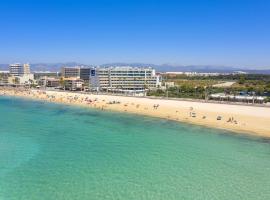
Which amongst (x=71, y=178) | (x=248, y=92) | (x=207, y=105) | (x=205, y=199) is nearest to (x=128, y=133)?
(x=71, y=178)

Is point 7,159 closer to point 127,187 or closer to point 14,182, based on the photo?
point 14,182

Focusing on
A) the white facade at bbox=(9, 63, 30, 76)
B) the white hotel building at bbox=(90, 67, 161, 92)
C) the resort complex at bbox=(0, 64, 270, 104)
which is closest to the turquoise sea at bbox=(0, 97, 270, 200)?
the resort complex at bbox=(0, 64, 270, 104)

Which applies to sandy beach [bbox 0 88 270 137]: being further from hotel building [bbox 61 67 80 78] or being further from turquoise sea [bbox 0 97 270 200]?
hotel building [bbox 61 67 80 78]

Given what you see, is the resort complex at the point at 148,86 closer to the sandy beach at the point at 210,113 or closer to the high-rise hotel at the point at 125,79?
the high-rise hotel at the point at 125,79

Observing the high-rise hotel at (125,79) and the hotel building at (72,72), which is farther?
the hotel building at (72,72)

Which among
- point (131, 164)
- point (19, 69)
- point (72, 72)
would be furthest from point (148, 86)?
point (19, 69)

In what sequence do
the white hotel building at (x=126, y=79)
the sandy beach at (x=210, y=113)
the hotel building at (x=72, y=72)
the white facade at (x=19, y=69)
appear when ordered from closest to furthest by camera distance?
the sandy beach at (x=210, y=113) < the white hotel building at (x=126, y=79) < the hotel building at (x=72, y=72) < the white facade at (x=19, y=69)

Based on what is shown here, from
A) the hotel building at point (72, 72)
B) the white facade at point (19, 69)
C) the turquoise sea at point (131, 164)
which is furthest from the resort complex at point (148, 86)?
the turquoise sea at point (131, 164)
